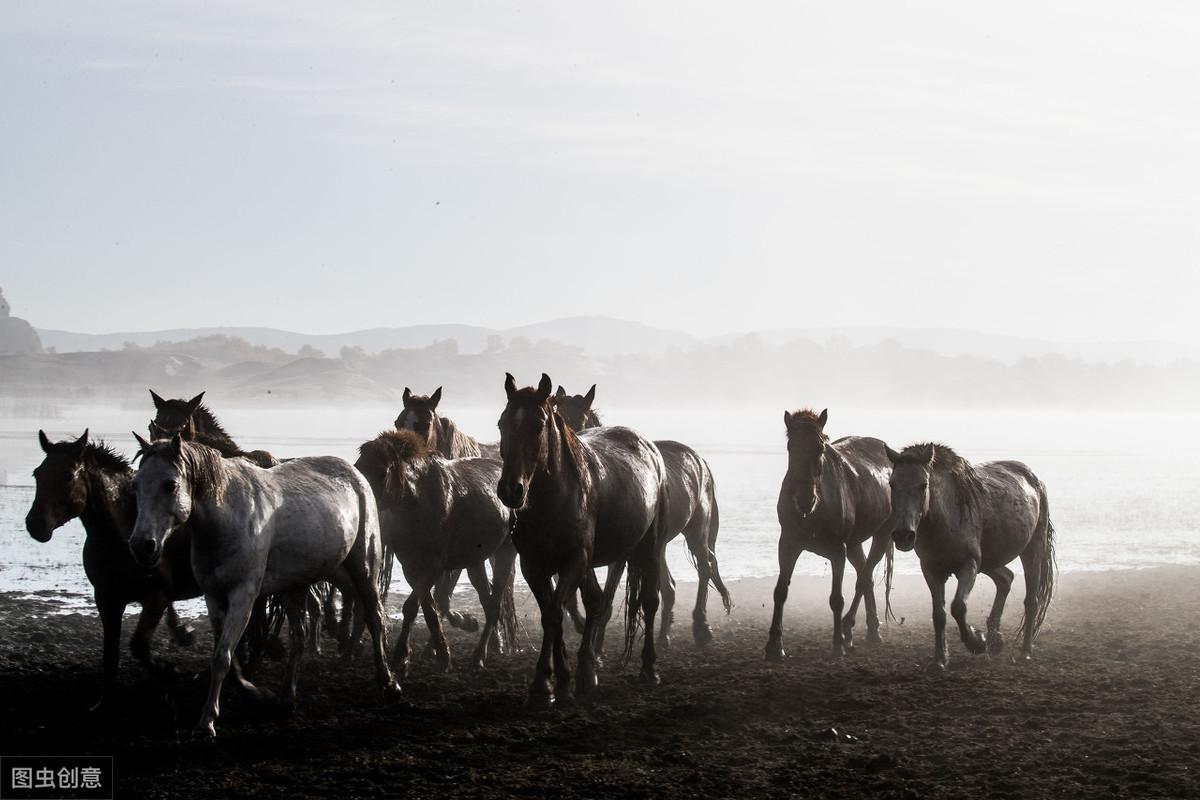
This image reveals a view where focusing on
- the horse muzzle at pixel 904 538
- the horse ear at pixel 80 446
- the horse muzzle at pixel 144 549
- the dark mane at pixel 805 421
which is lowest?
the horse muzzle at pixel 904 538

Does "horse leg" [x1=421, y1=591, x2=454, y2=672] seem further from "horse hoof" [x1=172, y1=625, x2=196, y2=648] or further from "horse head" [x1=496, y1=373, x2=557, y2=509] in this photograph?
"horse hoof" [x1=172, y1=625, x2=196, y2=648]

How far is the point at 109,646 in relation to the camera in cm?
852

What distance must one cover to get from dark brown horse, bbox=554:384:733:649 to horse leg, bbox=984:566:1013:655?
107 inches

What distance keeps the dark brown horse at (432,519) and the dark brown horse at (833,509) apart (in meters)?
2.57

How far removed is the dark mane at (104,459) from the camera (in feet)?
29.1

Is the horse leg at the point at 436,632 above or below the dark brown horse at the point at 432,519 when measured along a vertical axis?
below

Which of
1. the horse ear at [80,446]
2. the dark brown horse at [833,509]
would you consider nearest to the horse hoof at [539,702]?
the dark brown horse at [833,509]

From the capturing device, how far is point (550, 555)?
9148 mm

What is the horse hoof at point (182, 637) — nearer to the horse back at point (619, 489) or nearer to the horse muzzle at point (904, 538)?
the horse back at point (619, 489)

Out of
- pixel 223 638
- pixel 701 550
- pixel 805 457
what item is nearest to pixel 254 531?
pixel 223 638

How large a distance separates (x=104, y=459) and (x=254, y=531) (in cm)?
177

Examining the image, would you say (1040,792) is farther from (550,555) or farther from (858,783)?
(550,555)

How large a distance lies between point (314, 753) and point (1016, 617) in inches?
363

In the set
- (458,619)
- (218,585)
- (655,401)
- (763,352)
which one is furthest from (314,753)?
(763,352)
